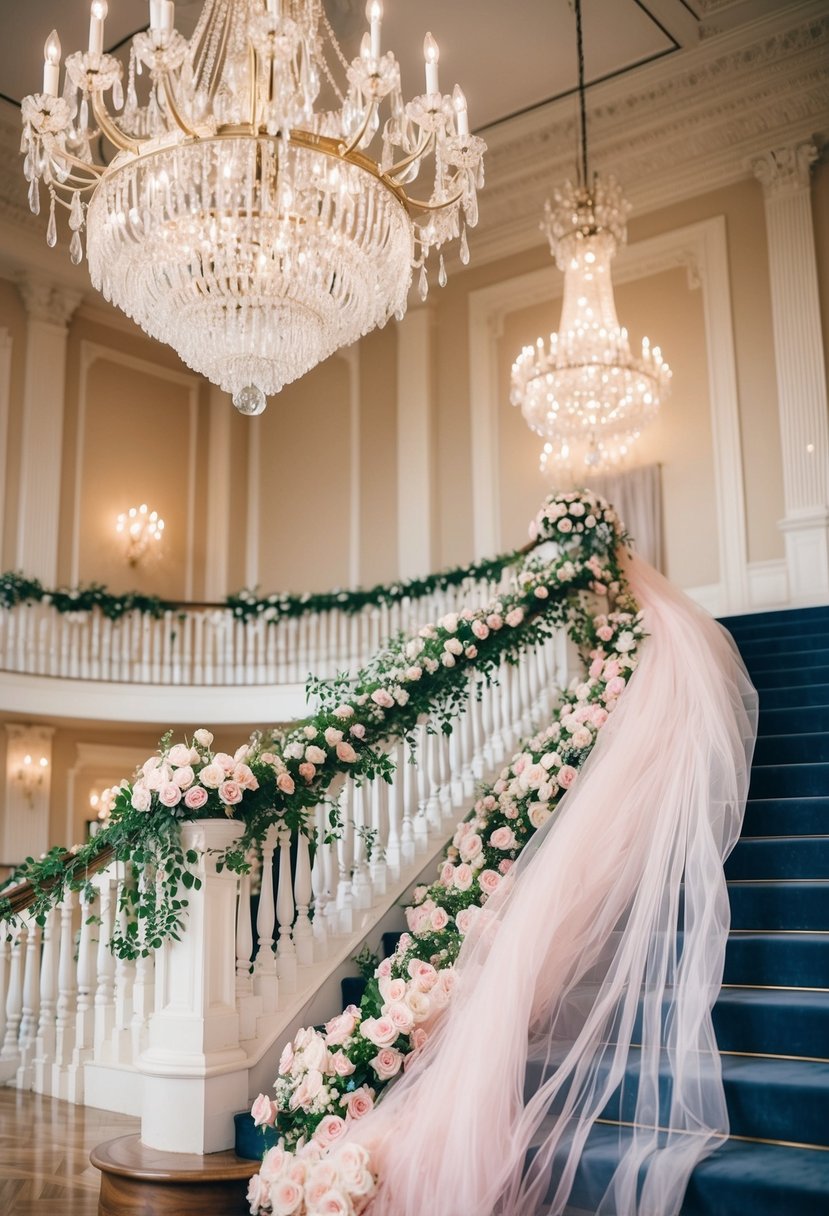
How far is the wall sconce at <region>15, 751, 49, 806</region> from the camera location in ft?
38.7

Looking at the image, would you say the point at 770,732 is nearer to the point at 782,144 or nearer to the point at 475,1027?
the point at 475,1027

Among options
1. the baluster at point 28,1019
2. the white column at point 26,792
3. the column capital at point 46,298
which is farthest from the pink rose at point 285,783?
the column capital at point 46,298

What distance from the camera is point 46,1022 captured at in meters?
5.72

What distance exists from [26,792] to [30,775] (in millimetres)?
189

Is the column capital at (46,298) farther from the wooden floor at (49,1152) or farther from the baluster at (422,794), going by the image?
the wooden floor at (49,1152)

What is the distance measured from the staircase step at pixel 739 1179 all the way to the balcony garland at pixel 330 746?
1.67 m

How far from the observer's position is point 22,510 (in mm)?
12359

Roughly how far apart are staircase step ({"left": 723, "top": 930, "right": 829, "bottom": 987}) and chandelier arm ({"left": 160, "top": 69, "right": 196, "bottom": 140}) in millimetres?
3652

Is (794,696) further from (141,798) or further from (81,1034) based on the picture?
(81,1034)

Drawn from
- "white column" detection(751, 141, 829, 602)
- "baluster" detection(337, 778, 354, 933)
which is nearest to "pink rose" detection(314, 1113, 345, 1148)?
"baluster" detection(337, 778, 354, 933)

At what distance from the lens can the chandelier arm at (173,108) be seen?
14.5 feet

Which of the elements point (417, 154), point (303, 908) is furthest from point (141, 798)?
point (417, 154)

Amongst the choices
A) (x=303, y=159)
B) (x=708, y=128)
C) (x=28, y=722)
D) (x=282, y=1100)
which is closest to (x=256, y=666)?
(x=28, y=722)

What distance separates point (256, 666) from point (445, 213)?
7485 millimetres
